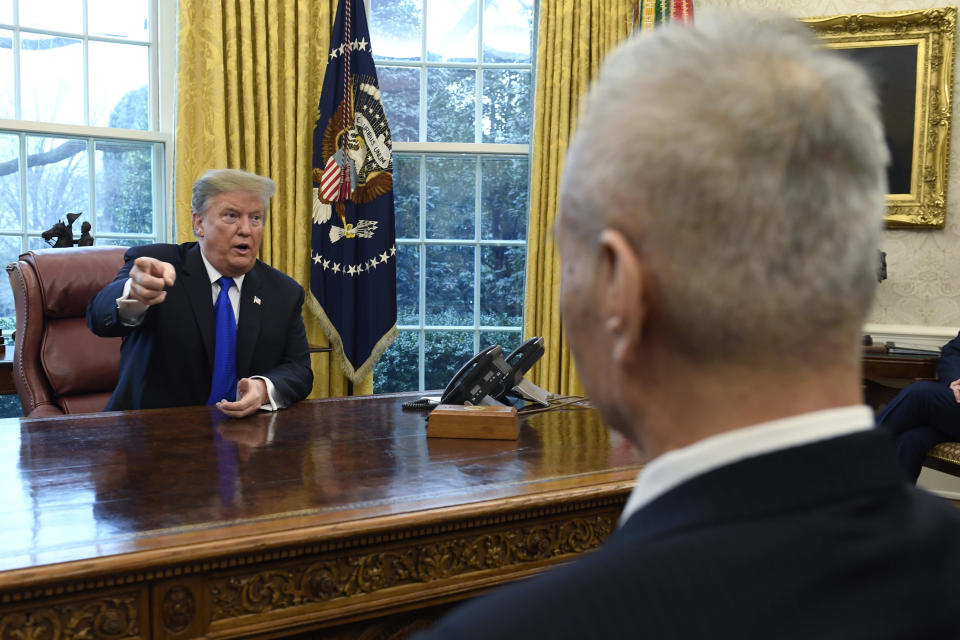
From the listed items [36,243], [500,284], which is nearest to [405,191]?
[500,284]

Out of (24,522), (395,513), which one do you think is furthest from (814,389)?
(24,522)

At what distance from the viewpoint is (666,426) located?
2.21 ft

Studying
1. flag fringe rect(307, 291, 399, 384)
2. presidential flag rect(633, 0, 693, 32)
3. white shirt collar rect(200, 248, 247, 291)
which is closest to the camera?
white shirt collar rect(200, 248, 247, 291)

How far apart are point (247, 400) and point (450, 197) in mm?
3077

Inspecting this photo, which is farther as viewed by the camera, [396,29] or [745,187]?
[396,29]

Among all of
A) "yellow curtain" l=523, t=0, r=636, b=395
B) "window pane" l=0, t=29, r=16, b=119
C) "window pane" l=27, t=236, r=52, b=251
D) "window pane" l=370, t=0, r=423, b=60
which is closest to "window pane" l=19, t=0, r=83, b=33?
"window pane" l=0, t=29, r=16, b=119

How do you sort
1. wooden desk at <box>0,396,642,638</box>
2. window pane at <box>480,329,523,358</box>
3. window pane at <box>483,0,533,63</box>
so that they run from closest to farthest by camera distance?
wooden desk at <box>0,396,642,638</box>
window pane at <box>483,0,533,63</box>
window pane at <box>480,329,523,358</box>

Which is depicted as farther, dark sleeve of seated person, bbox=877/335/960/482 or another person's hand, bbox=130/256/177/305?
dark sleeve of seated person, bbox=877/335/960/482

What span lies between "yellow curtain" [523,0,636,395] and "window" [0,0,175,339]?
2122 mm

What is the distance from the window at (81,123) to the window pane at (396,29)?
1.20 m

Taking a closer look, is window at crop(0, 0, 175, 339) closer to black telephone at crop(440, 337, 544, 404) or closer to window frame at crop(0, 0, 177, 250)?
window frame at crop(0, 0, 177, 250)

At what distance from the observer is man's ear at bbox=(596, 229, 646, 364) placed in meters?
0.63

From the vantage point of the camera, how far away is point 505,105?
5.42 metres

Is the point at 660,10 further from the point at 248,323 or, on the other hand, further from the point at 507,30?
the point at 248,323
